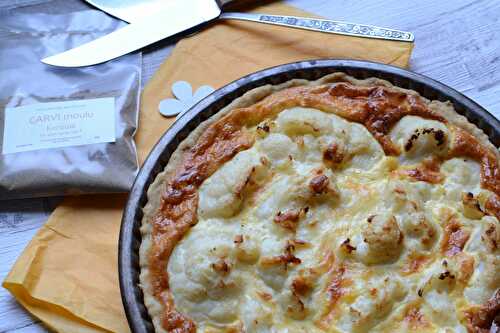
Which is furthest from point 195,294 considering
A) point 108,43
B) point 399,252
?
point 108,43

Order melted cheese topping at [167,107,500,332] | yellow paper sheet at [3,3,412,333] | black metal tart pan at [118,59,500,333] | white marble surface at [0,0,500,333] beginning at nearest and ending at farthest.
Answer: melted cheese topping at [167,107,500,332]
black metal tart pan at [118,59,500,333]
yellow paper sheet at [3,3,412,333]
white marble surface at [0,0,500,333]

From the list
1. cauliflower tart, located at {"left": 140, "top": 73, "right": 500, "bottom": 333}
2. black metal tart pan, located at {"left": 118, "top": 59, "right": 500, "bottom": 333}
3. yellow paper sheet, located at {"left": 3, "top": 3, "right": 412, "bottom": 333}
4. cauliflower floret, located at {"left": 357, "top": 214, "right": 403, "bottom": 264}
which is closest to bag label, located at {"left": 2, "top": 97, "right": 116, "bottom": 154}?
yellow paper sheet, located at {"left": 3, "top": 3, "right": 412, "bottom": 333}

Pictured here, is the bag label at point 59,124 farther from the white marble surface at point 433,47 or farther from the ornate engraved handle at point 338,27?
the ornate engraved handle at point 338,27

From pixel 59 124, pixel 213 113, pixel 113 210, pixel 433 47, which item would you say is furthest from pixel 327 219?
pixel 59 124

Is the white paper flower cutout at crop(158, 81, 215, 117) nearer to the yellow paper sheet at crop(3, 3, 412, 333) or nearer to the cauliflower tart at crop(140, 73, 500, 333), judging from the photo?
the yellow paper sheet at crop(3, 3, 412, 333)

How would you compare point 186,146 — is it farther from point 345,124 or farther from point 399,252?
point 399,252

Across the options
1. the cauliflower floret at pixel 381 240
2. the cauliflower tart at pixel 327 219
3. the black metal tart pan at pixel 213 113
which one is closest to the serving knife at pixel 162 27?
the black metal tart pan at pixel 213 113
